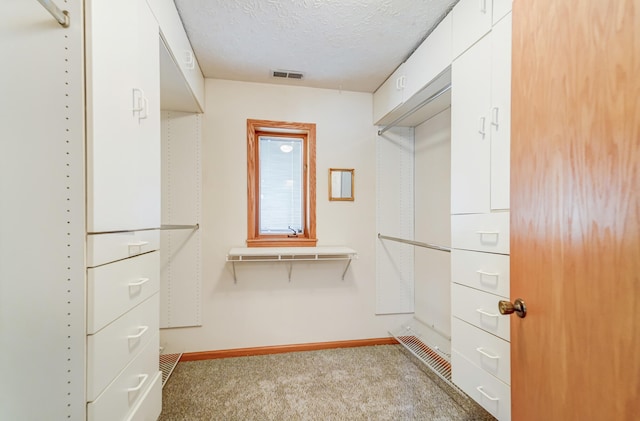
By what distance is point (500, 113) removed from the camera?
1149 millimetres

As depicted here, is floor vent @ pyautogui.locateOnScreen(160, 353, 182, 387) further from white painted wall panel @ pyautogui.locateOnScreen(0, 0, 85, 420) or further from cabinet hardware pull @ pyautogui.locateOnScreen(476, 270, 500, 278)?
cabinet hardware pull @ pyautogui.locateOnScreen(476, 270, 500, 278)

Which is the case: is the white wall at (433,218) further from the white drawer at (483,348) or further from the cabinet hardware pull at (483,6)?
the cabinet hardware pull at (483,6)

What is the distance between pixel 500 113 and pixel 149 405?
2010mm

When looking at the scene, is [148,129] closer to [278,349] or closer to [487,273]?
[487,273]

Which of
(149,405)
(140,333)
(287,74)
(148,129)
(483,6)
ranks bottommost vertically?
(149,405)

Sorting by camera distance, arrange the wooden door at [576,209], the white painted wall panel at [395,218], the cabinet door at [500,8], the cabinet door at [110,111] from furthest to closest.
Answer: the white painted wall panel at [395,218] < the cabinet door at [500,8] < the cabinet door at [110,111] < the wooden door at [576,209]

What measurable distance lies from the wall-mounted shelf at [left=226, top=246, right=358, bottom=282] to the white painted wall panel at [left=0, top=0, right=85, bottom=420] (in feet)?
4.40

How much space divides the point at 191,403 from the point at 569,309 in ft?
6.53

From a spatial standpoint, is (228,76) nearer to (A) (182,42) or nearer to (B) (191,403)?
(A) (182,42)

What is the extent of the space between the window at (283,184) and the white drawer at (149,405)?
1.21m

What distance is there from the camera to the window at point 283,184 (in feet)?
7.78

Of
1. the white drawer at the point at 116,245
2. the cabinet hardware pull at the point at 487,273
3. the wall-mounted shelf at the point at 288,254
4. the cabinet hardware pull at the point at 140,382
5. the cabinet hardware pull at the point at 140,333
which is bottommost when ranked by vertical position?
the cabinet hardware pull at the point at 140,382

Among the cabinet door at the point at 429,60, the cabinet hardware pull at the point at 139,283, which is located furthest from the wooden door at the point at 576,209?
the cabinet hardware pull at the point at 139,283

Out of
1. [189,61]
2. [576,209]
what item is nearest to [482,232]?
[576,209]
